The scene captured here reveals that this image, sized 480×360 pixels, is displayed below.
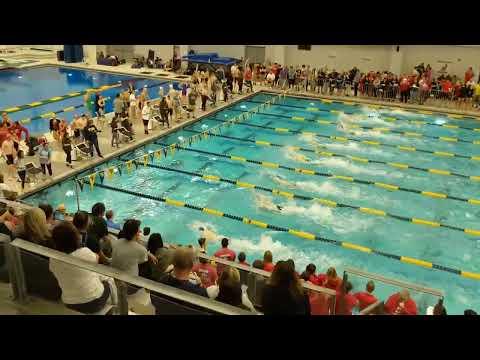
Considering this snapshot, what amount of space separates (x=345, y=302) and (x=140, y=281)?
261 centimetres

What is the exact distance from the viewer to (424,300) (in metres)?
5.27

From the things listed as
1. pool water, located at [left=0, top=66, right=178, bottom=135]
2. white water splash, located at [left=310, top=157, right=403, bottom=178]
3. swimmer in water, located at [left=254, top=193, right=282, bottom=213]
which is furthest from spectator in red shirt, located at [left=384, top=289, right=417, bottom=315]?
pool water, located at [left=0, top=66, right=178, bottom=135]

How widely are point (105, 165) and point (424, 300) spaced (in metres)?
8.59

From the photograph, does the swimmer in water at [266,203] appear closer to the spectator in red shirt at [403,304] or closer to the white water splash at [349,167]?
the white water splash at [349,167]

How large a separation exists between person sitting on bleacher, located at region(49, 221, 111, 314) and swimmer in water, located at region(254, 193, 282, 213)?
22.3 feet

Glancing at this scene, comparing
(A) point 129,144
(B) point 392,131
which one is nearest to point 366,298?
(A) point 129,144

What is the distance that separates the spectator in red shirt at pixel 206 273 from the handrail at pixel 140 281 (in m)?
2.09

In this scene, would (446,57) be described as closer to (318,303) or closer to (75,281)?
(318,303)

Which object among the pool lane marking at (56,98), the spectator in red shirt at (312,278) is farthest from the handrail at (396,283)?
the pool lane marking at (56,98)

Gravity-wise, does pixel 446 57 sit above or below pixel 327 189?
above

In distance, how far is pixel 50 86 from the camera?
20.1m

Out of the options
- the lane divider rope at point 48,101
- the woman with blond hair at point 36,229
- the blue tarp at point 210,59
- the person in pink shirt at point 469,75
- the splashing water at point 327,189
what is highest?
the blue tarp at point 210,59

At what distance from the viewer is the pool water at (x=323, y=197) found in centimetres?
873
